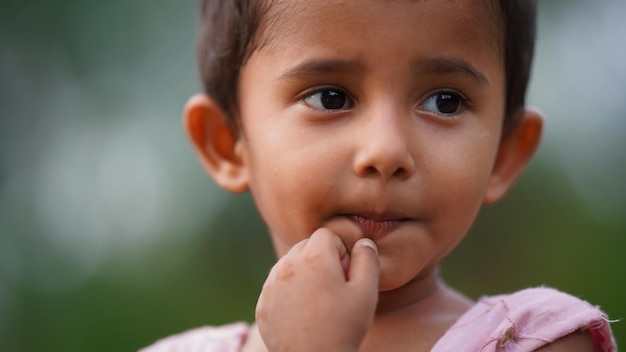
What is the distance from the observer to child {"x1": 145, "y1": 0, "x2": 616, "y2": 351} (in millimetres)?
1604

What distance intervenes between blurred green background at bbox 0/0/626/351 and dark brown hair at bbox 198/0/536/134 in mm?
2632

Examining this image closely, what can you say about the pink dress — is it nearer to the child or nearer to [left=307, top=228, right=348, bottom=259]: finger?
the child

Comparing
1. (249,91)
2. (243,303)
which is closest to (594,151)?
(243,303)

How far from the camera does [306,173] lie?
167 cm

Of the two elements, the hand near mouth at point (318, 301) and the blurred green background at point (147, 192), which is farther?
the blurred green background at point (147, 192)

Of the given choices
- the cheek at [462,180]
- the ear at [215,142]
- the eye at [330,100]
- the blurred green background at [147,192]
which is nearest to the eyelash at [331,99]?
the eye at [330,100]

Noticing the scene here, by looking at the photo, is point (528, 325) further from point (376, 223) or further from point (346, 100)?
point (346, 100)

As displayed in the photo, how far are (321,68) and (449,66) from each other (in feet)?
0.84

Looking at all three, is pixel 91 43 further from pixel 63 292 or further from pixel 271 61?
pixel 271 61

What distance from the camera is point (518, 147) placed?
2170 millimetres

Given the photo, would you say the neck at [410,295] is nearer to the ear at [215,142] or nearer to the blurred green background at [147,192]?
the ear at [215,142]

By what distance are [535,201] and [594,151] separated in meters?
0.50

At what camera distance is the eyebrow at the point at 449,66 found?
5.52ft

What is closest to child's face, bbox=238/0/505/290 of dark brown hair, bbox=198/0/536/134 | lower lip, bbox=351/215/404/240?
lower lip, bbox=351/215/404/240
